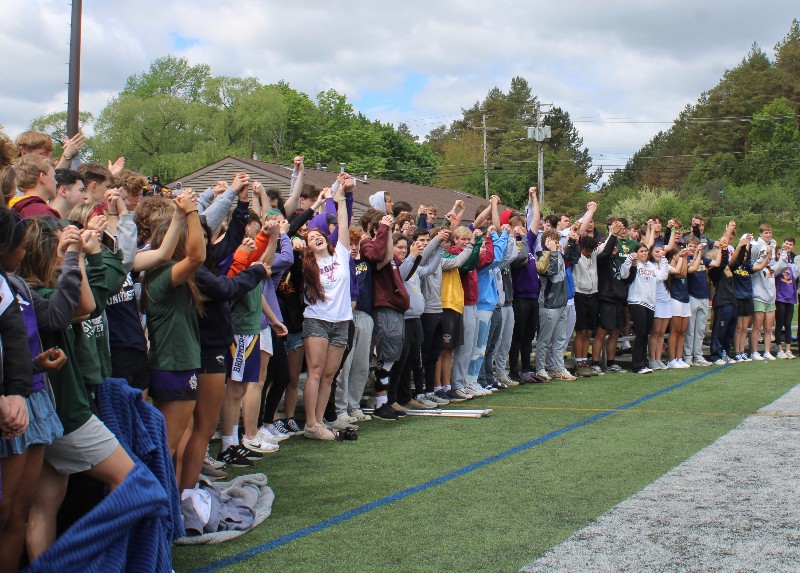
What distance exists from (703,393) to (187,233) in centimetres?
835

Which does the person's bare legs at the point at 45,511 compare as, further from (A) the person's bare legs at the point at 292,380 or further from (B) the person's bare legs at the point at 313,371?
(A) the person's bare legs at the point at 292,380

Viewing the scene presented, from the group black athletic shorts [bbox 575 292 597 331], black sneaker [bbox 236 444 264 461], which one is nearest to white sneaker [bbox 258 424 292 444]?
black sneaker [bbox 236 444 264 461]

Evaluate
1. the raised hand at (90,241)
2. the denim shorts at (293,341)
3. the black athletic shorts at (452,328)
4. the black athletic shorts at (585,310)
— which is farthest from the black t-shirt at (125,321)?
Result: the black athletic shorts at (585,310)

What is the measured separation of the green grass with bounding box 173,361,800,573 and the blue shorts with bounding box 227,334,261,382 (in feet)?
2.43

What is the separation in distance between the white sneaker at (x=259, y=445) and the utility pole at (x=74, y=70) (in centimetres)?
723

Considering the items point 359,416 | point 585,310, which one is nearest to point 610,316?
point 585,310

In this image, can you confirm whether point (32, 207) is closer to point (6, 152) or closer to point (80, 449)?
point (6, 152)

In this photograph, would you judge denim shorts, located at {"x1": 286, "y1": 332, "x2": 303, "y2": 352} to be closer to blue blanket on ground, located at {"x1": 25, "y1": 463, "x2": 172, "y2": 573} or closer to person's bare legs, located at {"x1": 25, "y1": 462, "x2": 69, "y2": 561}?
blue blanket on ground, located at {"x1": 25, "y1": 463, "x2": 172, "y2": 573}

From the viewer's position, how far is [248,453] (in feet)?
24.0

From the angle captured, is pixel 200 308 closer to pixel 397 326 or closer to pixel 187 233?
pixel 187 233

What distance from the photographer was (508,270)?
1223 centimetres

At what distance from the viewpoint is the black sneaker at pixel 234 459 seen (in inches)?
278

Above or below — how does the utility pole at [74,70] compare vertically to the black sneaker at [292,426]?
above

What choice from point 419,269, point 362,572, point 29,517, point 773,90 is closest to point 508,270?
point 419,269
